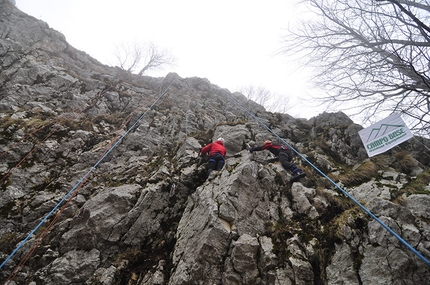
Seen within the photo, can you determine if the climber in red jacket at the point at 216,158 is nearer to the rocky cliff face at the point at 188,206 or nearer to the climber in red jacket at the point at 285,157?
the rocky cliff face at the point at 188,206

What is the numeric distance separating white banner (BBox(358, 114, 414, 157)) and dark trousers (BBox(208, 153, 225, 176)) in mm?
5116

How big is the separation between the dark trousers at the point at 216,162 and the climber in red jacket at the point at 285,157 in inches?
55.5

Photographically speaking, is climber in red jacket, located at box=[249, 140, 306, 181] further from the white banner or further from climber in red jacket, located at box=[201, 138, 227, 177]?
the white banner

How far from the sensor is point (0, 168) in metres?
6.90

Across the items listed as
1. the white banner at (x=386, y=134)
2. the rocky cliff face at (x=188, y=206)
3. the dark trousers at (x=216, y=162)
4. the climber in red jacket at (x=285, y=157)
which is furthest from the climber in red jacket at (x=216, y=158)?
the white banner at (x=386, y=134)

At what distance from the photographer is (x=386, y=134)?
21.8 ft

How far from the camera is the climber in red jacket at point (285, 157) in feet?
23.2

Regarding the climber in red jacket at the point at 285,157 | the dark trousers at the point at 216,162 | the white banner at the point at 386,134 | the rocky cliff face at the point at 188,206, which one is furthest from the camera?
the dark trousers at the point at 216,162

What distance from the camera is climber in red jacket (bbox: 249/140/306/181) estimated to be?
23.2 feet

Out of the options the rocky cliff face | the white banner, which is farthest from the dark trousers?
the white banner

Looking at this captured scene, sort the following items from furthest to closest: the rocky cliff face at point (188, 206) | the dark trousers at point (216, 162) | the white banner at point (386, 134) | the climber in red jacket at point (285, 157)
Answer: the dark trousers at point (216, 162)
the climber in red jacket at point (285, 157)
the white banner at point (386, 134)
the rocky cliff face at point (188, 206)

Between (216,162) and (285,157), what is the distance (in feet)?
8.96

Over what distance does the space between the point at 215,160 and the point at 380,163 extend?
5896 mm

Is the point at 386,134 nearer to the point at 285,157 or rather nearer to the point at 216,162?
the point at 285,157
